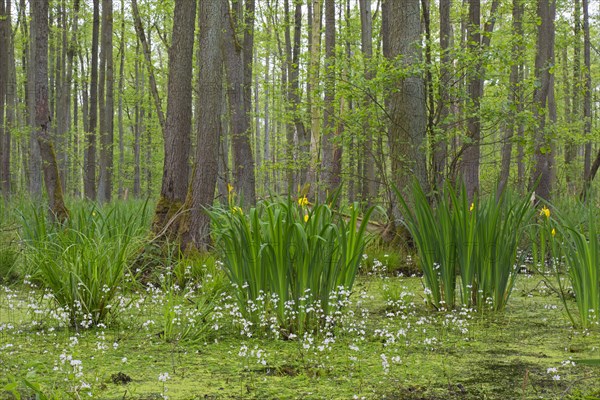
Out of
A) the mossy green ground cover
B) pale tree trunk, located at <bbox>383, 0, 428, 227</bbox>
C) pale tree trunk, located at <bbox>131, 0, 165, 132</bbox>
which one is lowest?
the mossy green ground cover

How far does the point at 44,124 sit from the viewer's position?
22.9ft

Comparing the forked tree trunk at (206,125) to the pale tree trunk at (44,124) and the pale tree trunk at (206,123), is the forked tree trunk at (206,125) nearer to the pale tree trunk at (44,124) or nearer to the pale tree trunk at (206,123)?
the pale tree trunk at (206,123)

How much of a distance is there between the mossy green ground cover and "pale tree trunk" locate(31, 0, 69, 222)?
292cm

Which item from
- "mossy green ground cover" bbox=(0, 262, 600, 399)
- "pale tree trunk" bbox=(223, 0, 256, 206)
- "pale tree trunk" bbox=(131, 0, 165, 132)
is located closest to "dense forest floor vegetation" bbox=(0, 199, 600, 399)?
"mossy green ground cover" bbox=(0, 262, 600, 399)

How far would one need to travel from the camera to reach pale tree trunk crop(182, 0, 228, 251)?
19.0 feet

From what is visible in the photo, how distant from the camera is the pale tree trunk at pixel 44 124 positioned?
22.0 ft

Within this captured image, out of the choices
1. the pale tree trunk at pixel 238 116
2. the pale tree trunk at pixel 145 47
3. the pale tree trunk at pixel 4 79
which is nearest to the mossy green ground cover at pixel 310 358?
the pale tree trunk at pixel 238 116

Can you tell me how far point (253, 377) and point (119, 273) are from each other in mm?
1500

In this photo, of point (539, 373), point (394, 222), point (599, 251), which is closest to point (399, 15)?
point (394, 222)

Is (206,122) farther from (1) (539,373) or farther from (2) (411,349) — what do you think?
(1) (539,373)

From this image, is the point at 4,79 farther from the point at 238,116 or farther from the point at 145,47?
the point at 238,116

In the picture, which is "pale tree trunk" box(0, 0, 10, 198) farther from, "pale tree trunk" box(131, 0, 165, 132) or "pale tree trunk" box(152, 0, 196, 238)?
"pale tree trunk" box(152, 0, 196, 238)

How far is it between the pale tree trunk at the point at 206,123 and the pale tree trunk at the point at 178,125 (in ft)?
0.36

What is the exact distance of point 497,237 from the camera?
378 cm
